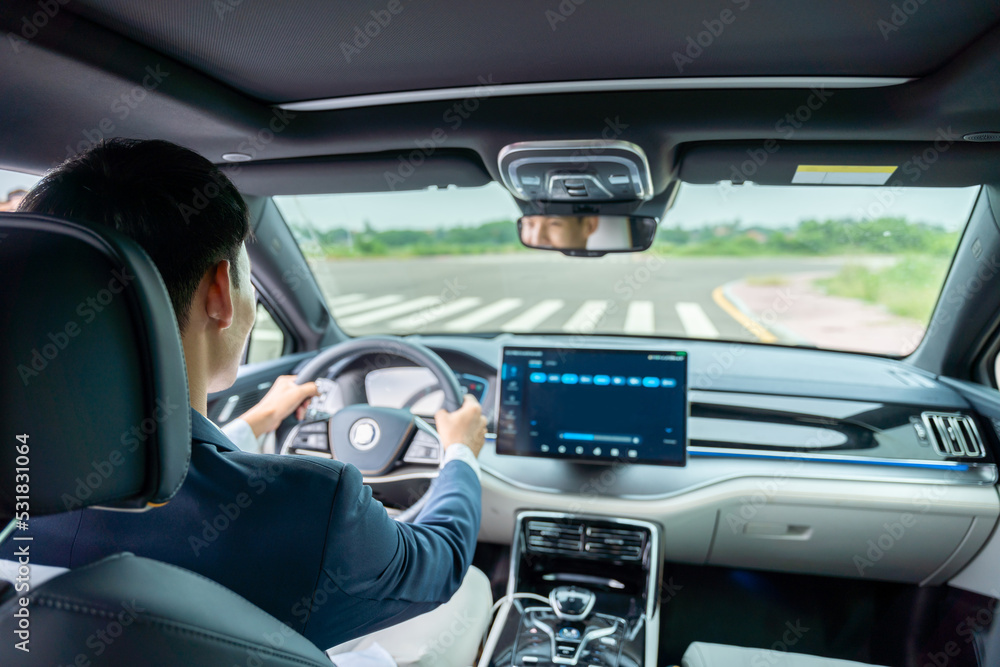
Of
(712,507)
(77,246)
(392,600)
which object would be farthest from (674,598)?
(77,246)

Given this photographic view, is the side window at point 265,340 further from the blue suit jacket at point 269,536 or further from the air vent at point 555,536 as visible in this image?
the blue suit jacket at point 269,536

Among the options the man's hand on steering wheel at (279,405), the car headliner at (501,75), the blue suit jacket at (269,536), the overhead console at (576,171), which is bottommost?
the blue suit jacket at (269,536)

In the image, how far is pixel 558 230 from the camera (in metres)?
2.75

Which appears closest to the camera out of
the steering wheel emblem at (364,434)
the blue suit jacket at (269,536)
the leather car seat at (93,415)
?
the leather car seat at (93,415)

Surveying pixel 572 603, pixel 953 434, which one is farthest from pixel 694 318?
pixel 572 603

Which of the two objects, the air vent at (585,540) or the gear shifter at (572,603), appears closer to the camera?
the gear shifter at (572,603)

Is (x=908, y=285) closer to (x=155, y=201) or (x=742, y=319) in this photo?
(x=742, y=319)

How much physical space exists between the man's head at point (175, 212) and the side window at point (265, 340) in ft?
7.09

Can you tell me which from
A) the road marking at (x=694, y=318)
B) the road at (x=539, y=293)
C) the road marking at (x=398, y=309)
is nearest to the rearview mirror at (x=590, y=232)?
the road at (x=539, y=293)

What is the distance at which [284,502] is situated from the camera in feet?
3.56

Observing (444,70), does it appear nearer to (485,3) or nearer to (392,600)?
(485,3)

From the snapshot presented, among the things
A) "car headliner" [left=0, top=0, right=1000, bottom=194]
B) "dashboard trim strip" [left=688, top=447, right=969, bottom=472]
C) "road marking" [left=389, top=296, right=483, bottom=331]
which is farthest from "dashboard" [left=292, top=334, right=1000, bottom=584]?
"road marking" [left=389, top=296, right=483, bottom=331]

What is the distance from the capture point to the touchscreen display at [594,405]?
2.48m

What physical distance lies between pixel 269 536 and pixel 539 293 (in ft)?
24.1
